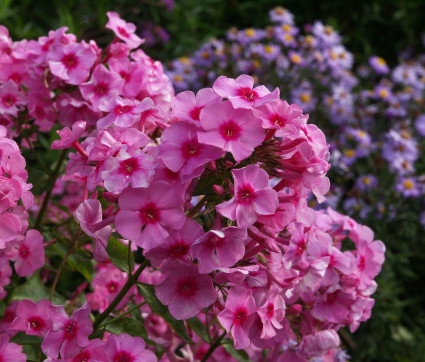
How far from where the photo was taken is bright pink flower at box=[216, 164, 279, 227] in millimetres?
843

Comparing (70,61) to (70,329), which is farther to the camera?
(70,61)

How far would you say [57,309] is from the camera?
0.96 meters

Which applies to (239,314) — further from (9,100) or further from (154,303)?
(9,100)

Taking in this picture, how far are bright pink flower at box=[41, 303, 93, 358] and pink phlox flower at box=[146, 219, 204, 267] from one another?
169 mm

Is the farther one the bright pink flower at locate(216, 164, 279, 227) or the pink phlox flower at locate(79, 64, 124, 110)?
the pink phlox flower at locate(79, 64, 124, 110)

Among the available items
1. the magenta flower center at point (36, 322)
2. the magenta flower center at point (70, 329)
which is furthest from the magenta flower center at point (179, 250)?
the magenta flower center at point (36, 322)

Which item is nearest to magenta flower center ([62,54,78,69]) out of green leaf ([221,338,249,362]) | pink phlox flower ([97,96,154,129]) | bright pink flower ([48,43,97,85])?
bright pink flower ([48,43,97,85])

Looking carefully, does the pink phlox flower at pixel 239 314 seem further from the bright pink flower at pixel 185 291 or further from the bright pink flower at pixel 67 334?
the bright pink flower at pixel 67 334

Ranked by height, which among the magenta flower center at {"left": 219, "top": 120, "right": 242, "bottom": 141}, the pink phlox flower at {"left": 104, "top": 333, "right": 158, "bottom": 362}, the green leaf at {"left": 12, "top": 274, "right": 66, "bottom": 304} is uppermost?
the magenta flower center at {"left": 219, "top": 120, "right": 242, "bottom": 141}

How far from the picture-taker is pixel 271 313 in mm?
982

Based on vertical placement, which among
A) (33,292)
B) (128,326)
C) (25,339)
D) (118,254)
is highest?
(118,254)

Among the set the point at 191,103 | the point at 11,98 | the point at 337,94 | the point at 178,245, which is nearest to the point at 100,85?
the point at 11,98

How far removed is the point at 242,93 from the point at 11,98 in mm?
562

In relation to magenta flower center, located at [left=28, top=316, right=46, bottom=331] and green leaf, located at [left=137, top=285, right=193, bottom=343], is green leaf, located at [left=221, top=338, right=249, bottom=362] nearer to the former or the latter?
green leaf, located at [left=137, top=285, right=193, bottom=343]
